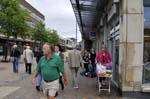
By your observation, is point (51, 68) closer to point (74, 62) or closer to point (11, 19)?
point (74, 62)

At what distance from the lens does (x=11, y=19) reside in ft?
130

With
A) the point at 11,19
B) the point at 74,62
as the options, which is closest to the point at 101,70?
the point at 74,62

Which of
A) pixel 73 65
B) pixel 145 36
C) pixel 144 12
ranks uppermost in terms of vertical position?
pixel 144 12

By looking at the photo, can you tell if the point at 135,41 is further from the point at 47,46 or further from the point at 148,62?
the point at 47,46

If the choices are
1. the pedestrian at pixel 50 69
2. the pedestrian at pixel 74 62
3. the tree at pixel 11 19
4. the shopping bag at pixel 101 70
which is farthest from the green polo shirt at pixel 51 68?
the tree at pixel 11 19

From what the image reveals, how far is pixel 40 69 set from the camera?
8.14m

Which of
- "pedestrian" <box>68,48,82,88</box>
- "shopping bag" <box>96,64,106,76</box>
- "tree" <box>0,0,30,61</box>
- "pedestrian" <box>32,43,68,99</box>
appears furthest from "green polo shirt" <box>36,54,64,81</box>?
"tree" <box>0,0,30,61</box>

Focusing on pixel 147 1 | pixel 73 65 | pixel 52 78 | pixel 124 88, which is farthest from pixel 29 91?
pixel 52 78

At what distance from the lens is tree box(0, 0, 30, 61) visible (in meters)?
39.7

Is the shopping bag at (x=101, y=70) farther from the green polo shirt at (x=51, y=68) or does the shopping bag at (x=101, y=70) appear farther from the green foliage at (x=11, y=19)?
the green foliage at (x=11, y=19)

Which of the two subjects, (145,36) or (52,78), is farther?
(145,36)

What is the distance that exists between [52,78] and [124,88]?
5369 millimetres

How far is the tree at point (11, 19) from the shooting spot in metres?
39.7

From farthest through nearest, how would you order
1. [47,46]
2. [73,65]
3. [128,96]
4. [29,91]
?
1. [73,65]
2. [29,91]
3. [128,96]
4. [47,46]
